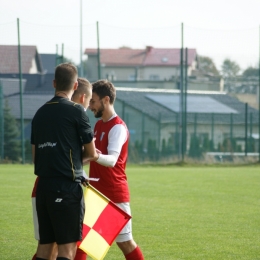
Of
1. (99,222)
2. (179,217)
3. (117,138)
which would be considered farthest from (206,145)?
(99,222)

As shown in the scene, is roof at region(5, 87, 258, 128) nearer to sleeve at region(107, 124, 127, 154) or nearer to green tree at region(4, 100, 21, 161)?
green tree at region(4, 100, 21, 161)

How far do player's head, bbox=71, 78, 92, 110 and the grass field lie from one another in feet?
7.58

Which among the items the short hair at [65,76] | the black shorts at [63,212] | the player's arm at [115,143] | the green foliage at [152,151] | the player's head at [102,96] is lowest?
the green foliage at [152,151]

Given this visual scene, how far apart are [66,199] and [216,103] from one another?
3256 centimetres

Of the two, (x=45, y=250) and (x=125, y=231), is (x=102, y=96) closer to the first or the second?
(x=125, y=231)

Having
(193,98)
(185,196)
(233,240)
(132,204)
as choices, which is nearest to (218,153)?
(193,98)

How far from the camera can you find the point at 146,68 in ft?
199

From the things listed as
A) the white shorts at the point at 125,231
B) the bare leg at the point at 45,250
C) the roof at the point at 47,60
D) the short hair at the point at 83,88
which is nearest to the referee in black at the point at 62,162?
the bare leg at the point at 45,250

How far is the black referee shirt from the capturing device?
531 cm

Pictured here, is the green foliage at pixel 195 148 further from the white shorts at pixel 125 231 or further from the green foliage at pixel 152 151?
the white shorts at pixel 125 231

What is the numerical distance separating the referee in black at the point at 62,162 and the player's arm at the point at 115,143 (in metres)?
0.57

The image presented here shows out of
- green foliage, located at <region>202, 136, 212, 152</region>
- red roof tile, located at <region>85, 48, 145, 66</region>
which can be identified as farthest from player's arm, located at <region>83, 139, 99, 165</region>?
red roof tile, located at <region>85, 48, 145, 66</region>

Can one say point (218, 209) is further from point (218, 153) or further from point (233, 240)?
point (218, 153)

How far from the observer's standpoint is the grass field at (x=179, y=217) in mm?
8227
